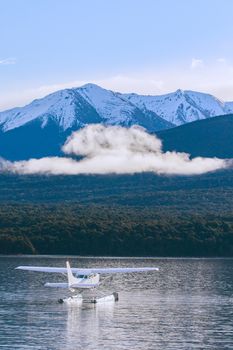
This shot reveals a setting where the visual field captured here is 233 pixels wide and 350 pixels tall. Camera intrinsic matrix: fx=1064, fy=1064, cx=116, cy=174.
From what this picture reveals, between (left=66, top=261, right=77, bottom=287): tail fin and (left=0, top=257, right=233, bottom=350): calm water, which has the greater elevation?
(left=66, top=261, right=77, bottom=287): tail fin

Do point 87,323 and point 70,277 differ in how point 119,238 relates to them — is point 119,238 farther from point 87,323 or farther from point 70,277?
point 87,323

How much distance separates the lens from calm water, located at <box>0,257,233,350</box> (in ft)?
206

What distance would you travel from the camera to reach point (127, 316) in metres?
75.5

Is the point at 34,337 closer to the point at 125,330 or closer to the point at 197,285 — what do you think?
the point at 125,330

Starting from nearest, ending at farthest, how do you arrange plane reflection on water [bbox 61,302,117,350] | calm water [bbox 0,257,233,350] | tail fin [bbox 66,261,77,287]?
calm water [bbox 0,257,233,350] → plane reflection on water [bbox 61,302,117,350] → tail fin [bbox 66,261,77,287]

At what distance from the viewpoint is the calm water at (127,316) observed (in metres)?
62.8

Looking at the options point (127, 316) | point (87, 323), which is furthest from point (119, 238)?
point (87, 323)

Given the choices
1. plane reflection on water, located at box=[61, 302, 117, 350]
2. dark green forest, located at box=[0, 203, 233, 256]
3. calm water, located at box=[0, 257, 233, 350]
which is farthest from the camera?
dark green forest, located at box=[0, 203, 233, 256]

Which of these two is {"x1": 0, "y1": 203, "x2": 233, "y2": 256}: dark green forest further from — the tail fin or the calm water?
the tail fin

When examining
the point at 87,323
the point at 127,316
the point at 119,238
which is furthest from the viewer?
the point at 119,238

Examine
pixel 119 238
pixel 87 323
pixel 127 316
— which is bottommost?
pixel 87 323

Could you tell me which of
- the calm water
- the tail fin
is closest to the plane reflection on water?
the calm water

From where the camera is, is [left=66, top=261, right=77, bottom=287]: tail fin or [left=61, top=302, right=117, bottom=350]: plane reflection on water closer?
[left=61, top=302, right=117, bottom=350]: plane reflection on water

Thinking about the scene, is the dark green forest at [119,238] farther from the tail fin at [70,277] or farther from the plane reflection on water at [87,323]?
the plane reflection on water at [87,323]
